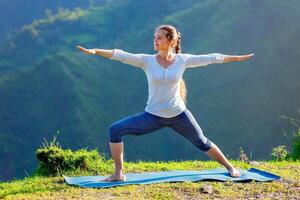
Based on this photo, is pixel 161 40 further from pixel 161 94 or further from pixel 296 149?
pixel 296 149

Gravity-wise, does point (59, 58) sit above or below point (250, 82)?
above

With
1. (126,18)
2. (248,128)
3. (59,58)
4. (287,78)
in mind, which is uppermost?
(126,18)

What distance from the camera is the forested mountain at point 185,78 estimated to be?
5294 centimetres

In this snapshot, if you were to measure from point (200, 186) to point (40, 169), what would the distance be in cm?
212

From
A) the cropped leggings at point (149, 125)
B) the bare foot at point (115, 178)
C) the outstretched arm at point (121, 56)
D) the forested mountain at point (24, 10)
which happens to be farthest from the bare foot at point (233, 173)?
the forested mountain at point (24, 10)

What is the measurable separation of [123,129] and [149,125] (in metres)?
0.27

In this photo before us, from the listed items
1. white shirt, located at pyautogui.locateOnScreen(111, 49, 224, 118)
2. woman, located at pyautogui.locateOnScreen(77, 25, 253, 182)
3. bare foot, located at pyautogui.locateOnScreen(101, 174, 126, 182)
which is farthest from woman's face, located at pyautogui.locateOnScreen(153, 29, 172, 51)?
bare foot, located at pyautogui.locateOnScreen(101, 174, 126, 182)

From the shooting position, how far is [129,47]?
72562 millimetres

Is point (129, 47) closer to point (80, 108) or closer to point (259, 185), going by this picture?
point (80, 108)

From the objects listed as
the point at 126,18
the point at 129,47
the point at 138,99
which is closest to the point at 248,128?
the point at 138,99

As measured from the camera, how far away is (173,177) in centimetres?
613

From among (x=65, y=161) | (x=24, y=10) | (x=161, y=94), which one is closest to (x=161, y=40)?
(x=161, y=94)

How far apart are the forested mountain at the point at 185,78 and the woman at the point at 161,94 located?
41213 mm

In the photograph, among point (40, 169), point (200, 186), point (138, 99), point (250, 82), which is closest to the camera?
point (200, 186)
